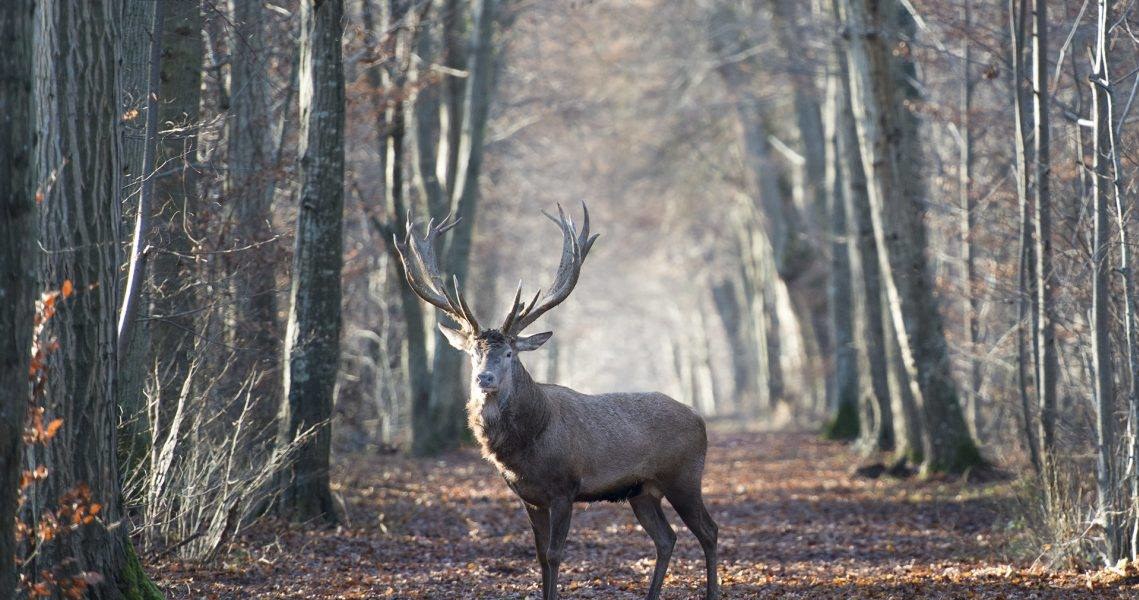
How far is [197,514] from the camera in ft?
30.6

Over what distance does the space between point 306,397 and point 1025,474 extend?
695 cm

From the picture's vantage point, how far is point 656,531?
29.5 ft

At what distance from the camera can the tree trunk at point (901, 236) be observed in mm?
15109

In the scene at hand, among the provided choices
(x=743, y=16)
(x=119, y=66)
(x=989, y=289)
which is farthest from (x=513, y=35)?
(x=119, y=66)

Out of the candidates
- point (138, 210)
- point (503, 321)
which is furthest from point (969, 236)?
point (138, 210)

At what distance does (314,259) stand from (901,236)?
8.07 m

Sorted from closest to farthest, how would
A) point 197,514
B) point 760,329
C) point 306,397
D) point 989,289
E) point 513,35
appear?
point 197,514 < point 306,397 < point 989,289 < point 513,35 < point 760,329

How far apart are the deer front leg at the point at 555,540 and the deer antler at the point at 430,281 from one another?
56.9 inches

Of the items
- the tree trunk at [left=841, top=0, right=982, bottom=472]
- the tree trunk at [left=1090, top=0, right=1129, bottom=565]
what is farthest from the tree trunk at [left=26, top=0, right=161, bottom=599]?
the tree trunk at [left=841, top=0, right=982, bottom=472]

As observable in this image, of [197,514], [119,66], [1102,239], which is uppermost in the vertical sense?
[119,66]

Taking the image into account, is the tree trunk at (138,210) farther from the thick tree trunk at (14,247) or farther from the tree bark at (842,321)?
the tree bark at (842,321)

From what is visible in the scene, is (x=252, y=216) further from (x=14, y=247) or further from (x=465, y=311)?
(x=14, y=247)

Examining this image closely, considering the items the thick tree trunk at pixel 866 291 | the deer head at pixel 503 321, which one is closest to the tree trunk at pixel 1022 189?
the deer head at pixel 503 321

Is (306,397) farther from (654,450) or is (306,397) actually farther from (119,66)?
(119,66)
